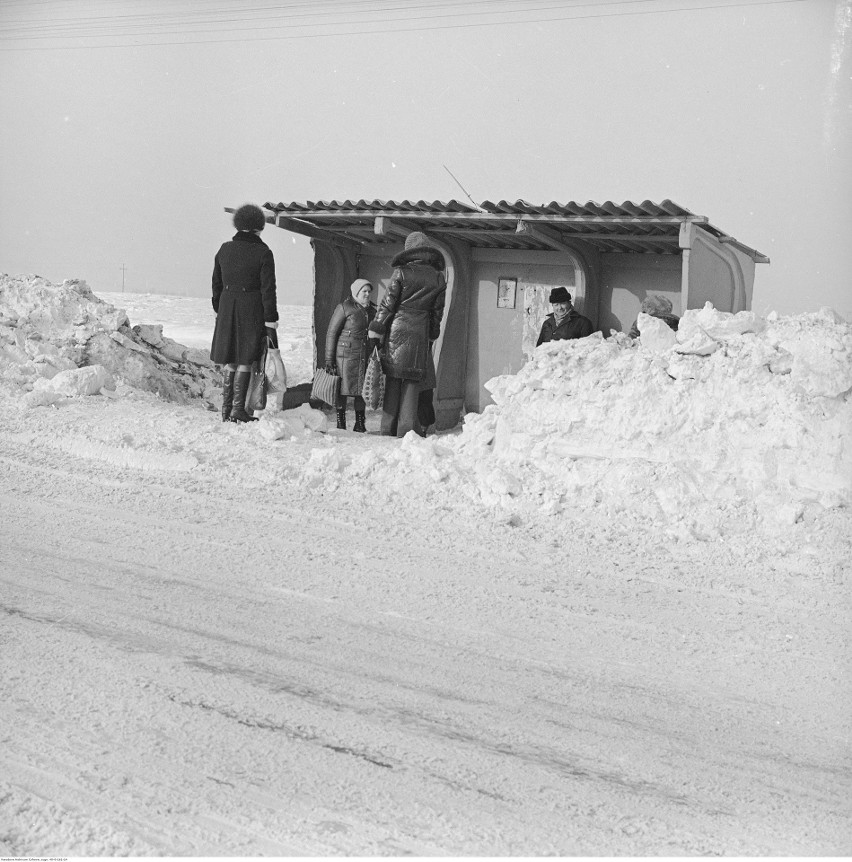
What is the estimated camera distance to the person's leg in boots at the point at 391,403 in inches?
319

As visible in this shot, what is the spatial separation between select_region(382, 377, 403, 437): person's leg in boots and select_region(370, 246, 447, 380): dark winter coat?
7.0 inches

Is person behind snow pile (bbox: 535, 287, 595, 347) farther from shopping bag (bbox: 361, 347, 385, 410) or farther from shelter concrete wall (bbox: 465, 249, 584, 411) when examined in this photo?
shopping bag (bbox: 361, 347, 385, 410)

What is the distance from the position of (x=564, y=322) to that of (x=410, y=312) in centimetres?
145

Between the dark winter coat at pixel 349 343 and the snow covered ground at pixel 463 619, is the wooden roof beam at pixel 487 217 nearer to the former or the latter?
the dark winter coat at pixel 349 343

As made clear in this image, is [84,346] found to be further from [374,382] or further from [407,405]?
[407,405]

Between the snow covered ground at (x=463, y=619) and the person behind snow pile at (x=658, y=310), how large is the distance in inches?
30.6

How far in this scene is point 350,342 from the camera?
8.23 meters

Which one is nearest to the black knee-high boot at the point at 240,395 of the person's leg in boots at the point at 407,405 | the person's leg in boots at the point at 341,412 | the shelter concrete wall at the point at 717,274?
the person's leg in boots at the point at 341,412

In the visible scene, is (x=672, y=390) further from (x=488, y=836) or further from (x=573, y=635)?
(x=488, y=836)

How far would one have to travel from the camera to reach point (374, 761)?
2.68 m

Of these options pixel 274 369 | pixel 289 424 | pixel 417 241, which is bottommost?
pixel 289 424

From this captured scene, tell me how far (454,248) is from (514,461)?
3.83 meters

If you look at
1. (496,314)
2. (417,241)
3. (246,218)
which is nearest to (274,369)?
(246,218)

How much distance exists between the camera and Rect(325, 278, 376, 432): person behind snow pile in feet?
26.9
